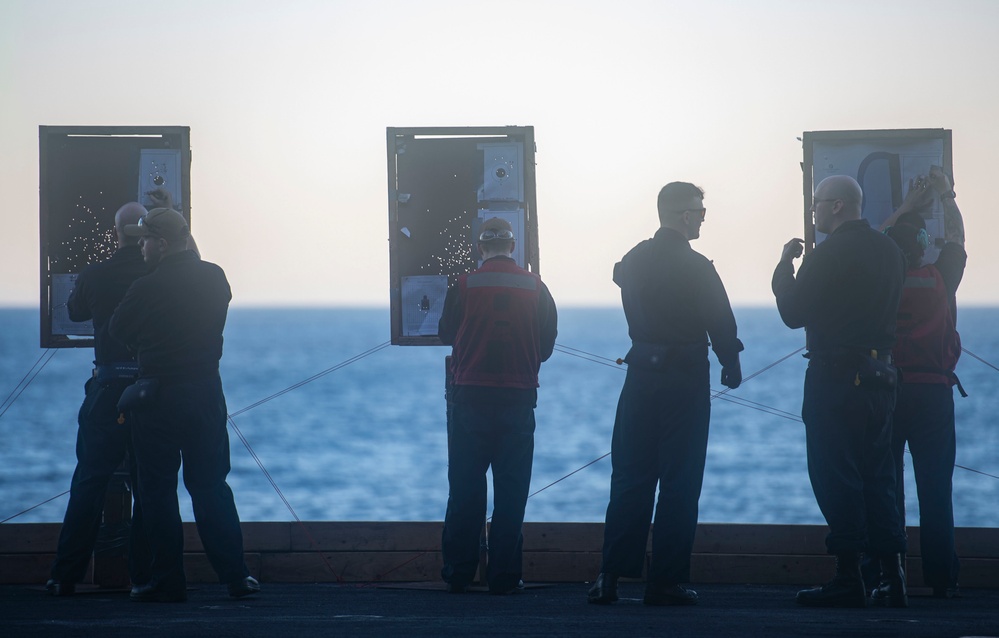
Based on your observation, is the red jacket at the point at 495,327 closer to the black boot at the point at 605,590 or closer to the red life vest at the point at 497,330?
the red life vest at the point at 497,330

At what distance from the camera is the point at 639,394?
5863 mm

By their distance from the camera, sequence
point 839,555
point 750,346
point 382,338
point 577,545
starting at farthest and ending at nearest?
1. point 382,338
2. point 750,346
3. point 577,545
4. point 839,555

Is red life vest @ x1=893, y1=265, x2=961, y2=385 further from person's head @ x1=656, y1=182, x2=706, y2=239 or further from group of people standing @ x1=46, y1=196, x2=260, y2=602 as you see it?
group of people standing @ x1=46, y1=196, x2=260, y2=602

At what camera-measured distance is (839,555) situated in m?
5.65

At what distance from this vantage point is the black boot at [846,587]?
566cm

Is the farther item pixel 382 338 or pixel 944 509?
pixel 382 338

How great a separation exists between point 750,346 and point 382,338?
30568 mm

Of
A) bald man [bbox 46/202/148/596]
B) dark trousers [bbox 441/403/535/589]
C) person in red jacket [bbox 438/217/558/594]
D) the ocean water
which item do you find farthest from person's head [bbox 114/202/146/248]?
the ocean water

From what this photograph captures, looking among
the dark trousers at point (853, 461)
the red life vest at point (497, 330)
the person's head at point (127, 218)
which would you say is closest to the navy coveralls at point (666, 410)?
the dark trousers at point (853, 461)

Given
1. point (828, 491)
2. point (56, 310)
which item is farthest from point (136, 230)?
point (828, 491)

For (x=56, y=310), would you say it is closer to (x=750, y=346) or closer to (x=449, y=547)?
(x=449, y=547)

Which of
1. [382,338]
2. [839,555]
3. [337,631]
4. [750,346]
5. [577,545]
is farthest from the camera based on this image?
[382,338]

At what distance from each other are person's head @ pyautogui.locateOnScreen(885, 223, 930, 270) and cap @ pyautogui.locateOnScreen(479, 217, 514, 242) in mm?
1806

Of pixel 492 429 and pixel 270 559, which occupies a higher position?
pixel 492 429
